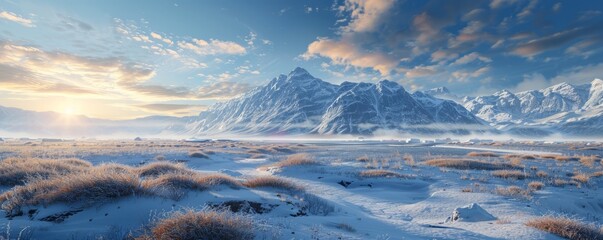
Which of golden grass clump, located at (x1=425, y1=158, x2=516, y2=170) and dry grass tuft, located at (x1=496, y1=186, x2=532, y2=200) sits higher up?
golden grass clump, located at (x1=425, y1=158, x2=516, y2=170)

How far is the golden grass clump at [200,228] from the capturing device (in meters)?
5.49

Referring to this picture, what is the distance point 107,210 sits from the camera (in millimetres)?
7551

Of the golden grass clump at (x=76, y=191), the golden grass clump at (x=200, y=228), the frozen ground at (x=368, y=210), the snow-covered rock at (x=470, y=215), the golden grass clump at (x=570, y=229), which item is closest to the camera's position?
the golden grass clump at (x=200, y=228)

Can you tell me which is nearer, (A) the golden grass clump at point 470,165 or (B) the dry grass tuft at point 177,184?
(B) the dry grass tuft at point 177,184

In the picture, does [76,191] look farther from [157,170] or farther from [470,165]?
[470,165]

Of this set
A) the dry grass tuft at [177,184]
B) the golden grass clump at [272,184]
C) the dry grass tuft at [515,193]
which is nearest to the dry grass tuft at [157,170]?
the dry grass tuft at [177,184]

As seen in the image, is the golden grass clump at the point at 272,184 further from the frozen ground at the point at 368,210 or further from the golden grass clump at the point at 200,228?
the golden grass clump at the point at 200,228

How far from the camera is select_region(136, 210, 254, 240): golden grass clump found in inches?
216

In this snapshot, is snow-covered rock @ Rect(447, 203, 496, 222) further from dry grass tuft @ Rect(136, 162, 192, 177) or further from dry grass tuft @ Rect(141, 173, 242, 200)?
dry grass tuft @ Rect(136, 162, 192, 177)

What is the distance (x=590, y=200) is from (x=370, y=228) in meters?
12.3

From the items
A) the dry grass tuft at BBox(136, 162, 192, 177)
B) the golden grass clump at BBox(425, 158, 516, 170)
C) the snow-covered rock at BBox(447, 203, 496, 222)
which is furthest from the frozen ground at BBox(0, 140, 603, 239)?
the golden grass clump at BBox(425, 158, 516, 170)

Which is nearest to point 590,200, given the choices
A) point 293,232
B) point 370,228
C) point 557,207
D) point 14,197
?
point 557,207

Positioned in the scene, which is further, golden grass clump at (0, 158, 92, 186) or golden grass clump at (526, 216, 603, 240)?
golden grass clump at (0, 158, 92, 186)

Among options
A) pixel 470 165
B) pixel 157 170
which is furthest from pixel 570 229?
pixel 470 165
